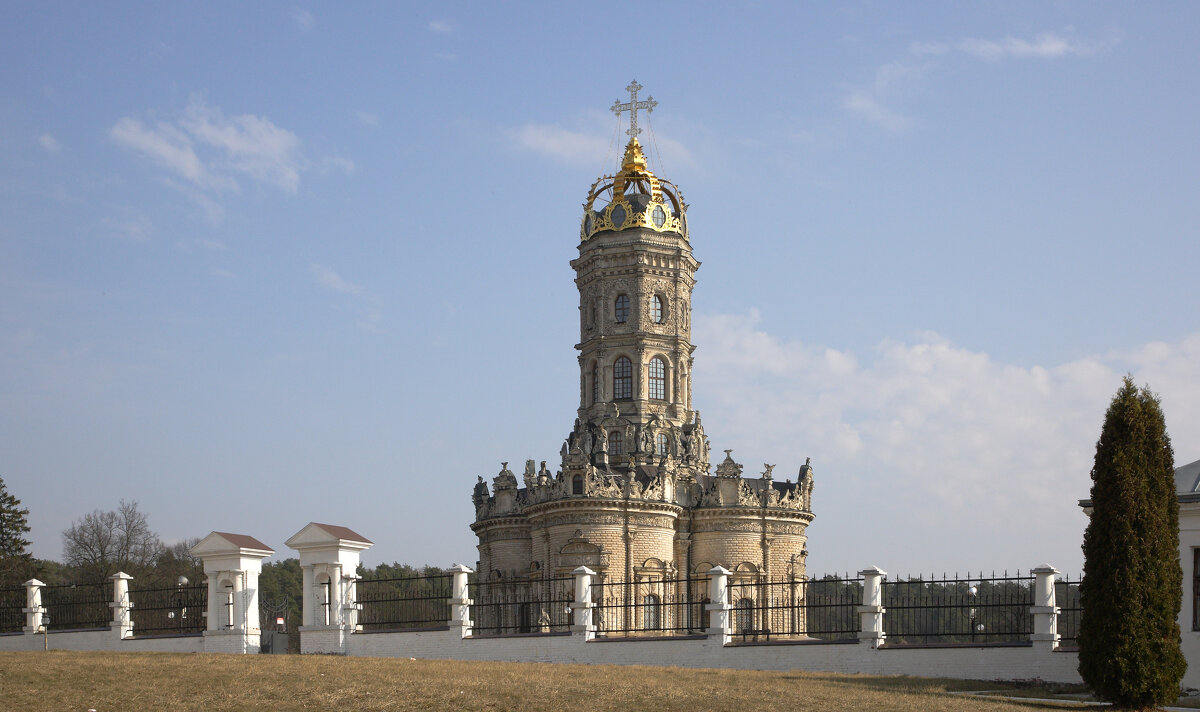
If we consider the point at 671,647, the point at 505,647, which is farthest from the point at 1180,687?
the point at 505,647

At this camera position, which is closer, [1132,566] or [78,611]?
[1132,566]

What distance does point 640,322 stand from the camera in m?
55.6

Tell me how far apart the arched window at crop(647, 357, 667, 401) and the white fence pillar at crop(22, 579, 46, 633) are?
2796 centimetres

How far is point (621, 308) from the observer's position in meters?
56.3

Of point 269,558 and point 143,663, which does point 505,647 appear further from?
point 143,663

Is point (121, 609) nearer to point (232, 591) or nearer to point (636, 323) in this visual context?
point (232, 591)

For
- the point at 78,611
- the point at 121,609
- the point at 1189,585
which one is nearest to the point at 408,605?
the point at 121,609

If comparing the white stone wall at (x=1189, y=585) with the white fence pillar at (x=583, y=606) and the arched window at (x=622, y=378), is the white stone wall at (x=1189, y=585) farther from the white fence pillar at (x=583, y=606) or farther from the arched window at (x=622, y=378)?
the arched window at (x=622, y=378)

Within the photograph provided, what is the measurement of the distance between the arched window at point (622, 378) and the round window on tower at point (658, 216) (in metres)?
5.98

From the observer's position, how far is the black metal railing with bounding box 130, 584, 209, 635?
105 ft

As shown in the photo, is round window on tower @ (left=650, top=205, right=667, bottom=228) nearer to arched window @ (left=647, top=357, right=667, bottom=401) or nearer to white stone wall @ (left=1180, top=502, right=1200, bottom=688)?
arched window @ (left=647, top=357, right=667, bottom=401)

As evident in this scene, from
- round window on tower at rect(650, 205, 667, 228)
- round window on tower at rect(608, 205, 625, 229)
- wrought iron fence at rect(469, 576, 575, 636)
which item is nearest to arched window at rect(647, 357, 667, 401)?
round window on tower at rect(650, 205, 667, 228)

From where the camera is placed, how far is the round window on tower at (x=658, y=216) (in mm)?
56594

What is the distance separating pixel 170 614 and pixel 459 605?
865cm
